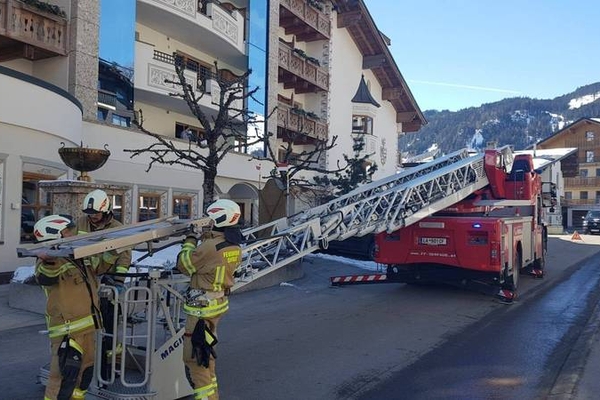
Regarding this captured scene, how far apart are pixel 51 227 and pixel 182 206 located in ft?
46.4

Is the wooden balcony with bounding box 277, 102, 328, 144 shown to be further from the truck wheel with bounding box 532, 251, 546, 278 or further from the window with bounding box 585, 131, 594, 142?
the window with bounding box 585, 131, 594, 142

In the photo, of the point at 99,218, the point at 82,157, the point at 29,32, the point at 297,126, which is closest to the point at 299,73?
the point at 297,126

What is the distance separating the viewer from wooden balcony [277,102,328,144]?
23641mm

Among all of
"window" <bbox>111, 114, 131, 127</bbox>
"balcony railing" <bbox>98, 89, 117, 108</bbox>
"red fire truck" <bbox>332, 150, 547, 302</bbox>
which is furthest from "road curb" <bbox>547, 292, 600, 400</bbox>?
"window" <bbox>111, 114, 131, 127</bbox>

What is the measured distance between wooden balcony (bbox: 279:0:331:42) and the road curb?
62.7 ft

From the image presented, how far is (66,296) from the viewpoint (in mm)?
4211

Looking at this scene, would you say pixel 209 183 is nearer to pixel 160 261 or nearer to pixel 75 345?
pixel 160 261

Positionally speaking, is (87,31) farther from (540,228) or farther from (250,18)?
(540,228)

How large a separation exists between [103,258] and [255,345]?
114 inches

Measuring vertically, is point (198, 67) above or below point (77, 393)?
above

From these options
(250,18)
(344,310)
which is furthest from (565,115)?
(344,310)

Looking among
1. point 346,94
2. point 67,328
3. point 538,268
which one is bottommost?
point 538,268

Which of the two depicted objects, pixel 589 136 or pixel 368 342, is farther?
pixel 589 136

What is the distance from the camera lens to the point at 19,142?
36.8 feet
